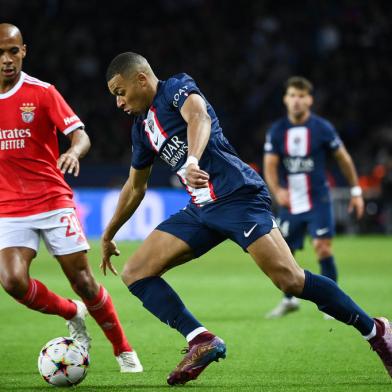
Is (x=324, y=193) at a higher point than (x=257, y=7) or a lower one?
lower

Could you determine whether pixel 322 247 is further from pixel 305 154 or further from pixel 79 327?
pixel 79 327

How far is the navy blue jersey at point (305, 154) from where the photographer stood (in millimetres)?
9867

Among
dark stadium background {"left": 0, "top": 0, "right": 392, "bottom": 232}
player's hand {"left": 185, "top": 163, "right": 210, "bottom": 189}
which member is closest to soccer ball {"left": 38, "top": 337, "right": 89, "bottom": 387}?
player's hand {"left": 185, "top": 163, "right": 210, "bottom": 189}

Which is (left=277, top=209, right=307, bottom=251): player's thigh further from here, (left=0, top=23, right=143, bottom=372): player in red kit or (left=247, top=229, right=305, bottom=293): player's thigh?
(left=247, top=229, right=305, bottom=293): player's thigh

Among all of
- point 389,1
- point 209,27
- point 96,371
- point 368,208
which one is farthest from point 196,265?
point 389,1

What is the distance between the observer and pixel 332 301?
17.6 ft

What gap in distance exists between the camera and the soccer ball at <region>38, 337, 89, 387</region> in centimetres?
548

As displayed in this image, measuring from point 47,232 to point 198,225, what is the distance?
1.07 m

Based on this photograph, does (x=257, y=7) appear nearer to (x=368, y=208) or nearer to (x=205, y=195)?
(x=368, y=208)

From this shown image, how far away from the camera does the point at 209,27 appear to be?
83.8 ft

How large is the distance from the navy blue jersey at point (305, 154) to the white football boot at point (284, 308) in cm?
107

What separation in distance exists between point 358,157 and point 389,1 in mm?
5904

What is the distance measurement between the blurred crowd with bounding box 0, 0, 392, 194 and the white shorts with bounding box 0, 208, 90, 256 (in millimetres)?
16982

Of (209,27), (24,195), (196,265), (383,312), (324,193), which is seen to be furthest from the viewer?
(209,27)
